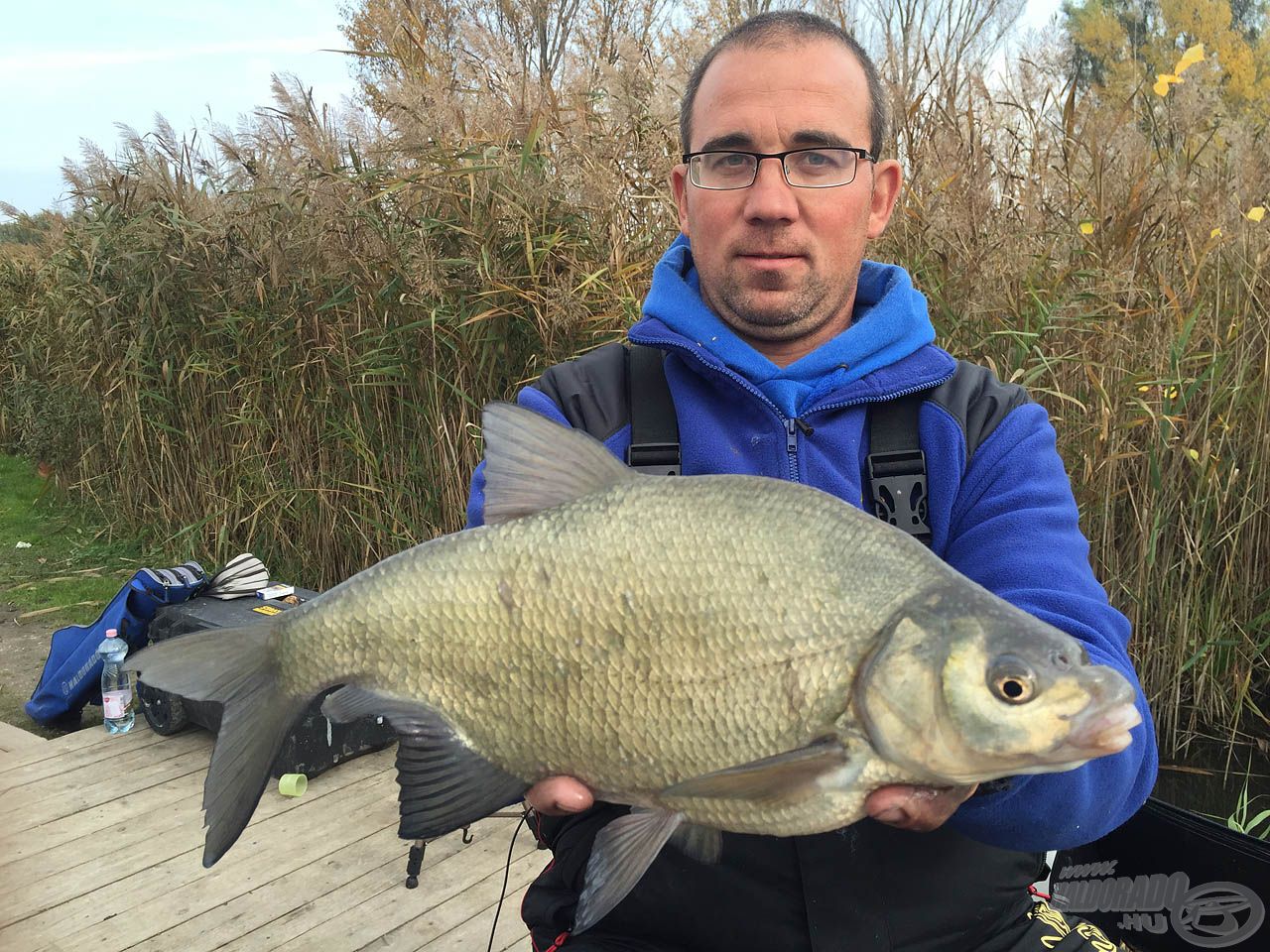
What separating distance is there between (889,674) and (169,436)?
5.75 meters

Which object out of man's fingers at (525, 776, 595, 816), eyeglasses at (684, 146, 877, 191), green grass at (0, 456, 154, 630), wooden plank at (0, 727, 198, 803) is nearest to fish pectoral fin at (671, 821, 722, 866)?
man's fingers at (525, 776, 595, 816)

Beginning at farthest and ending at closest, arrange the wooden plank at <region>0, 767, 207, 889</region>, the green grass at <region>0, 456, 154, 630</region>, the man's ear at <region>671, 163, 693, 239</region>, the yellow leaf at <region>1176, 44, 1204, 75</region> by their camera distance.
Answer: the green grass at <region>0, 456, 154, 630</region>, the yellow leaf at <region>1176, 44, 1204, 75</region>, the wooden plank at <region>0, 767, 207, 889</region>, the man's ear at <region>671, 163, 693, 239</region>

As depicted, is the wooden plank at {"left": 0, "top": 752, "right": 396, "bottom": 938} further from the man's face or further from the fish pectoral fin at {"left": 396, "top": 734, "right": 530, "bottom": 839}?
the man's face

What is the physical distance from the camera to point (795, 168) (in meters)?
1.83

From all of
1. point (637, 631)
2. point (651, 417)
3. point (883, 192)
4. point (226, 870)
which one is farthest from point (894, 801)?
point (226, 870)

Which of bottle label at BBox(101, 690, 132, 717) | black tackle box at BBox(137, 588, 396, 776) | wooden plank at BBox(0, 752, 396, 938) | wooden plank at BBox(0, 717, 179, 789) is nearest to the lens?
wooden plank at BBox(0, 752, 396, 938)

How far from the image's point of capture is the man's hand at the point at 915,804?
3.91 ft

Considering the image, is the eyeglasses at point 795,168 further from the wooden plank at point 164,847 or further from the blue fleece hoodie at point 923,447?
the wooden plank at point 164,847

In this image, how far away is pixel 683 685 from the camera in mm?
1233

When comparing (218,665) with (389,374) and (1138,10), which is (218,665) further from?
(1138,10)

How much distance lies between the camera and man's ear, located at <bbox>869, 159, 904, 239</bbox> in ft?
6.59

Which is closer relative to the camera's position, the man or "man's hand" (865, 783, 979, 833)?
"man's hand" (865, 783, 979, 833)

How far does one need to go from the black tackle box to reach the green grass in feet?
7.22

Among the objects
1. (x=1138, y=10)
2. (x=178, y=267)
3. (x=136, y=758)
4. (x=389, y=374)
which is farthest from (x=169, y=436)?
(x=1138, y=10)
